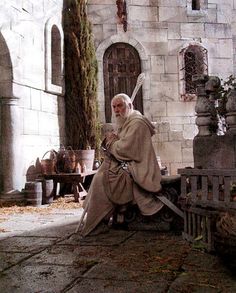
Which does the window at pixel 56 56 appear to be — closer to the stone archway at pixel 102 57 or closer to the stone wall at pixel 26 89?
the stone wall at pixel 26 89

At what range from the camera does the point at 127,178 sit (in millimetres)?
4535

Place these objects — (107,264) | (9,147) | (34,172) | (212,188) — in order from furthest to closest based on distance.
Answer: (34,172), (9,147), (212,188), (107,264)

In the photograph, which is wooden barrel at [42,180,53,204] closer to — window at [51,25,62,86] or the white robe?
window at [51,25,62,86]

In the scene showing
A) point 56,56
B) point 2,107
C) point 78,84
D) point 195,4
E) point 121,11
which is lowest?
point 2,107

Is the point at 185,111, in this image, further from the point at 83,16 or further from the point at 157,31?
the point at 83,16

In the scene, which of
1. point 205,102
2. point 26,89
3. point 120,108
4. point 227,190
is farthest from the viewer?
point 26,89

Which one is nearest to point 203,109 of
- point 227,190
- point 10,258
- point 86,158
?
point 227,190

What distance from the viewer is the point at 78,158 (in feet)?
26.3

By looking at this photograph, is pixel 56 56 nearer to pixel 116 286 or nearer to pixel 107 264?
pixel 107 264

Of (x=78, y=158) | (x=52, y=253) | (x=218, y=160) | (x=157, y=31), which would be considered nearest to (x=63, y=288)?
(x=52, y=253)

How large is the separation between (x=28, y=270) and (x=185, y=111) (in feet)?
24.4

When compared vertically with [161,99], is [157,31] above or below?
above

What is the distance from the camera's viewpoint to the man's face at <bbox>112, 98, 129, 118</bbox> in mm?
4801

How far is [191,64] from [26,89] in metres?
4.47
